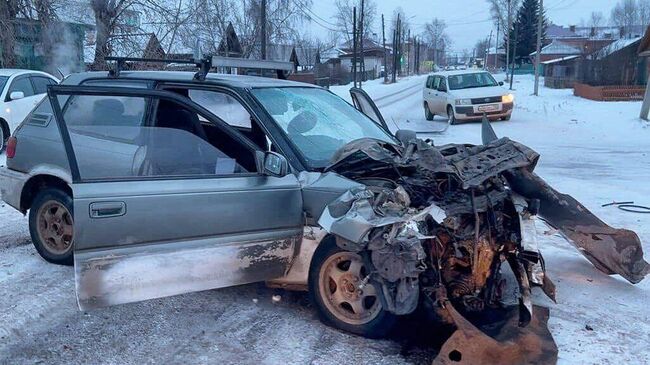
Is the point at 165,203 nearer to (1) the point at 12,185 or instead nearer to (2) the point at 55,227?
(2) the point at 55,227

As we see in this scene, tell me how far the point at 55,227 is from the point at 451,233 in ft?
11.5

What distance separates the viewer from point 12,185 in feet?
17.5

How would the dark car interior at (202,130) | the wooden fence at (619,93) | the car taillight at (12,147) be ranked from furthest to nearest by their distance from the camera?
the wooden fence at (619,93)
the car taillight at (12,147)
the dark car interior at (202,130)

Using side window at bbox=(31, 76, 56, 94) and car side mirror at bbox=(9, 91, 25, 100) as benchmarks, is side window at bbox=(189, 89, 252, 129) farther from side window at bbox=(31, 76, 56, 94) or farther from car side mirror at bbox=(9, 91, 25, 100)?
side window at bbox=(31, 76, 56, 94)

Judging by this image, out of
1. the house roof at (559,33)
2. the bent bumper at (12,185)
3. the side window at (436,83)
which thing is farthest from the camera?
the house roof at (559,33)

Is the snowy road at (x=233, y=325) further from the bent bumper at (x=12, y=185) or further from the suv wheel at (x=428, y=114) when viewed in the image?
the suv wheel at (x=428, y=114)

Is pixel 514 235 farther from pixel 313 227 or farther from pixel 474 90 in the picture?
pixel 474 90

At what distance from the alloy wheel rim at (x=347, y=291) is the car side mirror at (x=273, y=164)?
0.67 meters

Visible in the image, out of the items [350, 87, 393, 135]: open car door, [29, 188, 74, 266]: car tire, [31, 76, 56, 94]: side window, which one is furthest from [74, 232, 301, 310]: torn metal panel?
[31, 76, 56, 94]: side window

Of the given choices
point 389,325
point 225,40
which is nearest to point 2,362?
point 389,325

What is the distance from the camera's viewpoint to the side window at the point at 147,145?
378 centimetres

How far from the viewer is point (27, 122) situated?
5406mm

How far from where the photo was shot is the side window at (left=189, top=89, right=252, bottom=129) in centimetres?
434

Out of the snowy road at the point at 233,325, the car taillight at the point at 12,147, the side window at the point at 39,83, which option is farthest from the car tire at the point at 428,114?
the car taillight at the point at 12,147
